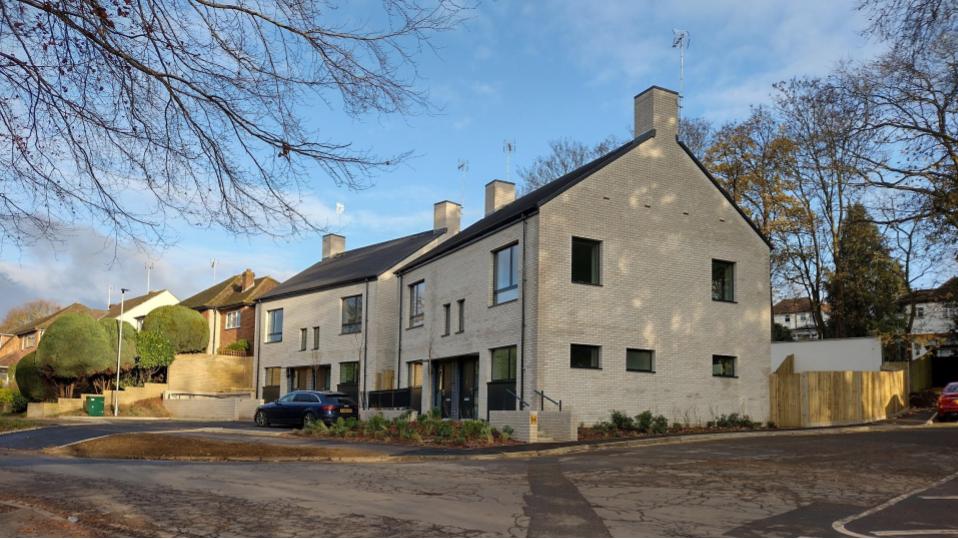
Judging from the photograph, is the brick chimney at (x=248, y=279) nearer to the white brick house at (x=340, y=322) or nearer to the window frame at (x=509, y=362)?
the white brick house at (x=340, y=322)

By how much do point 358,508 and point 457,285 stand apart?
65.9 ft

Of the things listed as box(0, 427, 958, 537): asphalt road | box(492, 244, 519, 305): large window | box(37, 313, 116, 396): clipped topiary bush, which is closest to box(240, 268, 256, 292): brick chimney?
box(37, 313, 116, 396): clipped topiary bush

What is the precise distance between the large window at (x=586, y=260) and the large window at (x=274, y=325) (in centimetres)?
2358

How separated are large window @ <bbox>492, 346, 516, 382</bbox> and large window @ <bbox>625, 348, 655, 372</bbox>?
3500 mm

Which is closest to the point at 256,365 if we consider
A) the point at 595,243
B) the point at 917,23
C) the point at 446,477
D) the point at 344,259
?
the point at 344,259

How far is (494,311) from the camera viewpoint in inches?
1035

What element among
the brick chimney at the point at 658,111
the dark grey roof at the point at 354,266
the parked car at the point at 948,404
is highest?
the brick chimney at the point at 658,111

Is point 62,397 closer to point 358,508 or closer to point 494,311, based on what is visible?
point 494,311

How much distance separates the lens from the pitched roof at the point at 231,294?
5147cm

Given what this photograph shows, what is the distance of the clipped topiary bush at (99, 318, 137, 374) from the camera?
41.1 metres

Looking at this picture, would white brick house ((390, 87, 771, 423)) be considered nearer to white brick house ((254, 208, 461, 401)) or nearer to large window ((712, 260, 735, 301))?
large window ((712, 260, 735, 301))

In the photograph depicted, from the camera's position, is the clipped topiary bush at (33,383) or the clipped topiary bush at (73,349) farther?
the clipped topiary bush at (33,383)

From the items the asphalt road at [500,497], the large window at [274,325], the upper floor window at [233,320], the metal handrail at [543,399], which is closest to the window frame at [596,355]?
the metal handrail at [543,399]

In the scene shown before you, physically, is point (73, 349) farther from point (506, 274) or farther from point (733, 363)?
point (733, 363)
